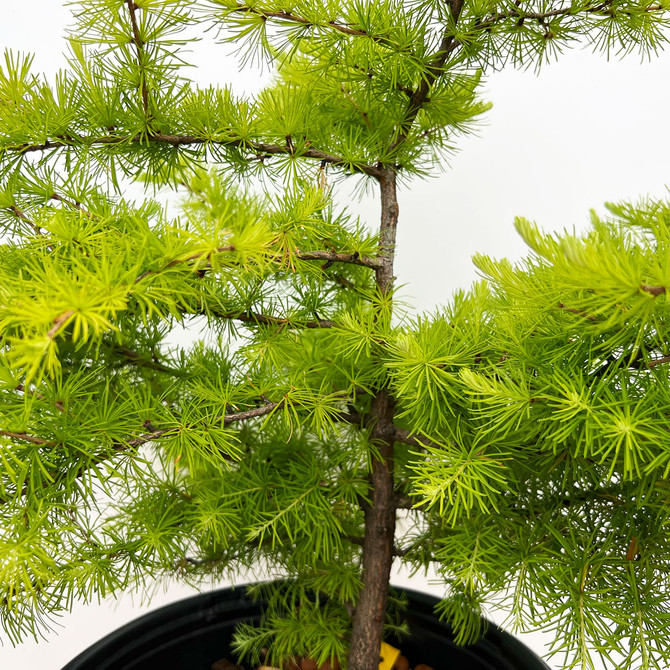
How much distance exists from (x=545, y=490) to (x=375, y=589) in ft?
0.91

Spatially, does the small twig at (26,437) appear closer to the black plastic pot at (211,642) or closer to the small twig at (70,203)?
the small twig at (70,203)

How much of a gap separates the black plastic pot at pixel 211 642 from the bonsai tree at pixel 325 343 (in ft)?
0.61

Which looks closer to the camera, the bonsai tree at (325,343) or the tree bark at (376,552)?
the bonsai tree at (325,343)

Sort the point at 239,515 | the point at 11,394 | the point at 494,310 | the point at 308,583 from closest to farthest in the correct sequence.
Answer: the point at 11,394, the point at 494,310, the point at 239,515, the point at 308,583

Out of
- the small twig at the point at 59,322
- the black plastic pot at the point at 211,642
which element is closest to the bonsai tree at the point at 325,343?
the small twig at the point at 59,322

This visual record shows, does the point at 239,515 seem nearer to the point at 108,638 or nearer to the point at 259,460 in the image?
Result: the point at 259,460

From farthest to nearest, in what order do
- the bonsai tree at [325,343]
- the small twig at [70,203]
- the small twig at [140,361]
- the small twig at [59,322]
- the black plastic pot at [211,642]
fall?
the black plastic pot at [211,642], the small twig at [140,361], the small twig at [70,203], the bonsai tree at [325,343], the small twig at [59,322]

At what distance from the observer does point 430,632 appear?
100cm

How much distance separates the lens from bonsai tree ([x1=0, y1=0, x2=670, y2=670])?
48cm

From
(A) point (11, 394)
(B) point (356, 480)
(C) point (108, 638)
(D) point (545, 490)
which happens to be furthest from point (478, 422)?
(C) point (108, 638)

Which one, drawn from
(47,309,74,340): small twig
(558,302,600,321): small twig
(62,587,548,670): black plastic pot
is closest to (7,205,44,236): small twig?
(47,309,74,340): small twig

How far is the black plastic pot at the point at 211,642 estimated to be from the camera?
926 mm

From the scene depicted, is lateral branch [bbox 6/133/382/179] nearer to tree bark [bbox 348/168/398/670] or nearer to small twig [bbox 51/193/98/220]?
small twig [bbox 51/193/98/220]

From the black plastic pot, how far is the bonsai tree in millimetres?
185
